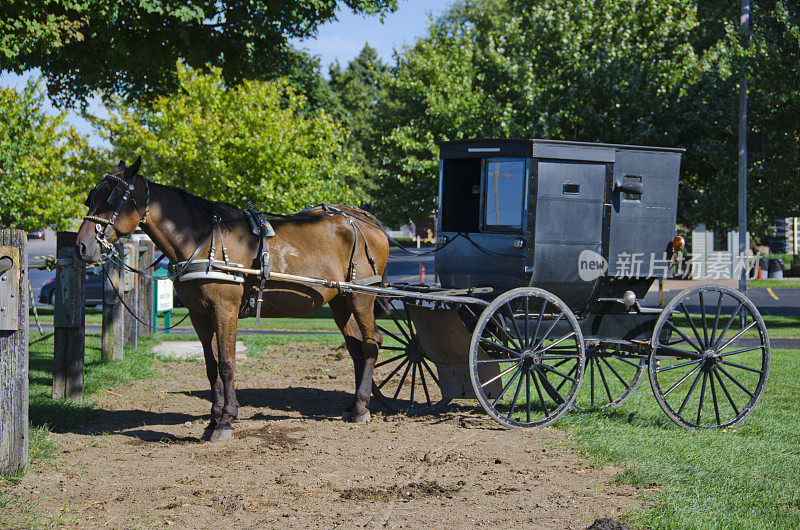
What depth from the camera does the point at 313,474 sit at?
6234mm

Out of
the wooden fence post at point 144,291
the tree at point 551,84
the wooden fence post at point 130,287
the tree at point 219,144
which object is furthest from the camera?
the tree at point 219,144

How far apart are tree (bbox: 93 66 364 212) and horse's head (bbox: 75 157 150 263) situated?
18.6m

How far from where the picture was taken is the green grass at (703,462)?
5.20 metres

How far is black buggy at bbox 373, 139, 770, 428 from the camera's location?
767 centimetres

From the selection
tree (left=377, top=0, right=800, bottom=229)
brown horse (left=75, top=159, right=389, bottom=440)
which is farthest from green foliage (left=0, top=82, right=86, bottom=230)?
brown horse (left=75, top=159, right=389, bottom=440)

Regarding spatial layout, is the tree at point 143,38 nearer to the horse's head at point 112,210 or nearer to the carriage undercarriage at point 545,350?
the horse's head at point 112,210

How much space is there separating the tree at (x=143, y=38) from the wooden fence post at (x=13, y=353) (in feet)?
15.8

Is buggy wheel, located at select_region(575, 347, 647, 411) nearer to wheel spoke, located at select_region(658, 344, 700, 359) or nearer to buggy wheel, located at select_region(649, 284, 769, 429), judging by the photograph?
wheel spoke, located at select_region(658, 344, 700, 359)

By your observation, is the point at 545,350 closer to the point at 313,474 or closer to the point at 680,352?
the point at 680,352

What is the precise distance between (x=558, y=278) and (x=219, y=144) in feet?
63.7

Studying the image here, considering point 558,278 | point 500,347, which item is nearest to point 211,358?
point 500,347

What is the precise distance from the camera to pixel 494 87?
26844 mm

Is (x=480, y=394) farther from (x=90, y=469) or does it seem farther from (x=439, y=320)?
(x=90, y=469)

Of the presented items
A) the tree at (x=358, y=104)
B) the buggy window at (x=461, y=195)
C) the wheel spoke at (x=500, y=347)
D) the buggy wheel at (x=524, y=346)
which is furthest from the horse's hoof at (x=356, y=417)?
the tree at (x=358, y=104)
